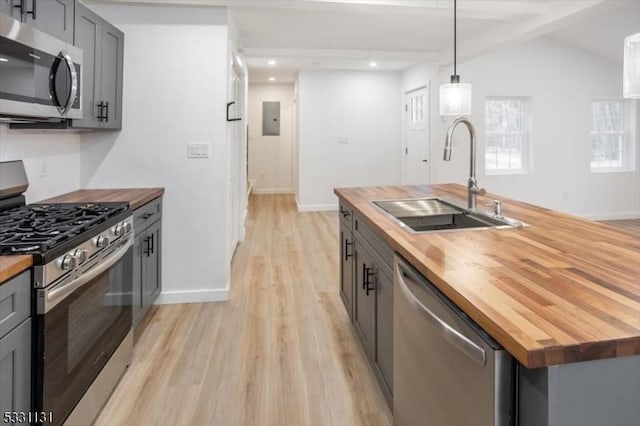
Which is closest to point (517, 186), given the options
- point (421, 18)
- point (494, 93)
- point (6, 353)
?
point (494, 93)

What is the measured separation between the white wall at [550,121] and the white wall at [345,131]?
1.51 metres

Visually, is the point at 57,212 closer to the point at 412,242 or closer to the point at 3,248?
the point at 3,248

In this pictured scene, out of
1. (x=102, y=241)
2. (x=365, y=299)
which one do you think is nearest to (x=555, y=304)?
(x=365, y=299)

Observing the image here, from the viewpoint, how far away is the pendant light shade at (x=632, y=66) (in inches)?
51.2

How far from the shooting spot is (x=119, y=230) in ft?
6.82

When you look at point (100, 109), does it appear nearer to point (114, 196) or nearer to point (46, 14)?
point (114, 196)

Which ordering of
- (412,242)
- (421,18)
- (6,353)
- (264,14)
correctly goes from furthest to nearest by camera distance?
1. (421,18)
2. (264,14)
3. (412,242)
4. (6,353)

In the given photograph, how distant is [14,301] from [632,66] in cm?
205

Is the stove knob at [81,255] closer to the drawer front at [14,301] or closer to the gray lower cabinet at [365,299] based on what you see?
the drawer front at [14,301]

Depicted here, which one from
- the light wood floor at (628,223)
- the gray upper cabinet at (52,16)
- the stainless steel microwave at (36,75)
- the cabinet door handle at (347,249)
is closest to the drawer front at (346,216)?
the cabinet door handle at (347,249)

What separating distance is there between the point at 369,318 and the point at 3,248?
62.5 inches

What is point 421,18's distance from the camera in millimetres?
4398

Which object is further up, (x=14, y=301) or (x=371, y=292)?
(x=14, y=301)

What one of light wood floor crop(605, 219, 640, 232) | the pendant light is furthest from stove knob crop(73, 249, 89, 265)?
light wood floor crop(605, 219, 640, 232)
